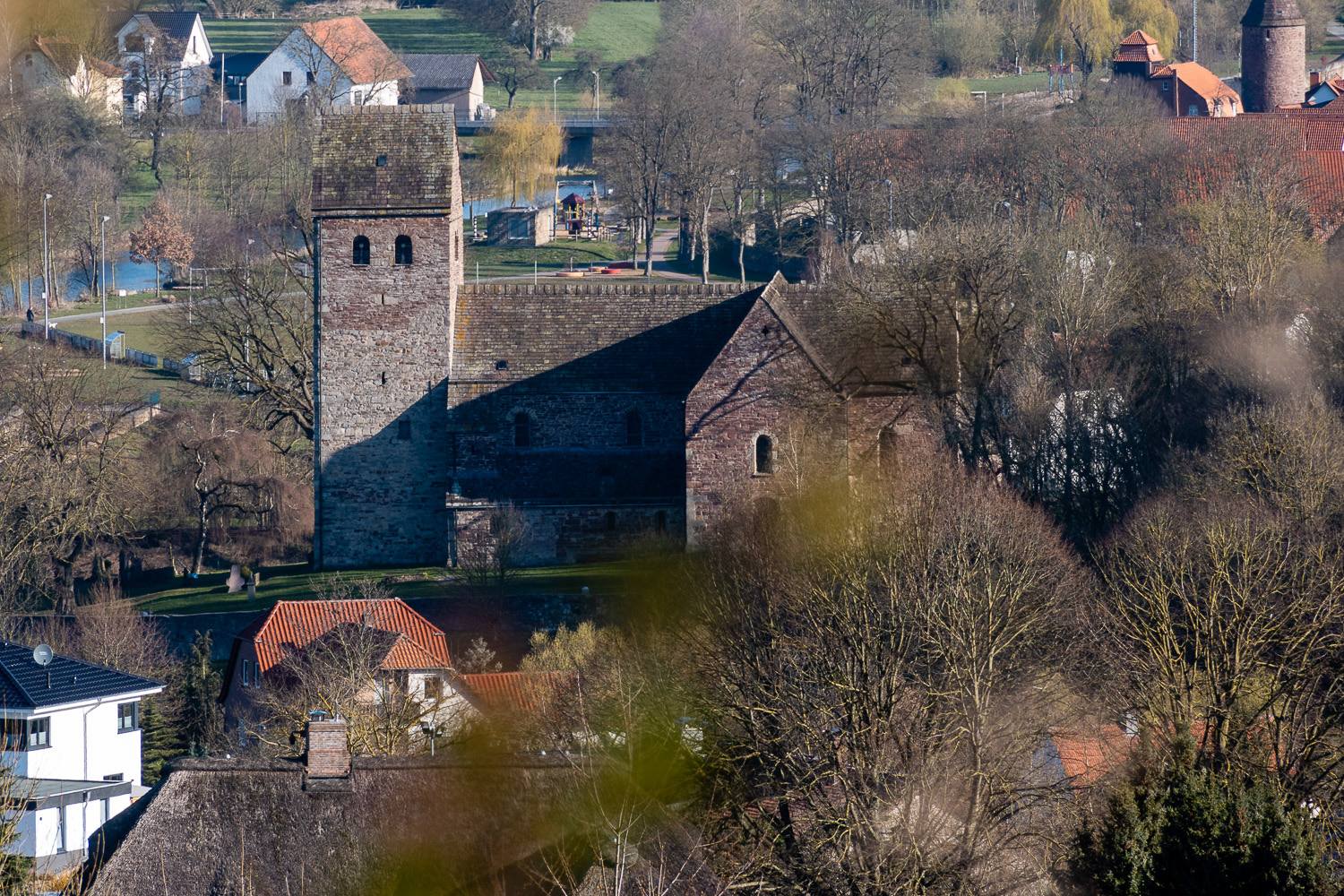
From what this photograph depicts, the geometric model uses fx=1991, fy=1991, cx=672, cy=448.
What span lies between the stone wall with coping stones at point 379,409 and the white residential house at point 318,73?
198 feet

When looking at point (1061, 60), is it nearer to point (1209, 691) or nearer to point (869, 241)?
point (869, 241)

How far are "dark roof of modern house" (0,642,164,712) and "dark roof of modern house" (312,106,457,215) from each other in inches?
486

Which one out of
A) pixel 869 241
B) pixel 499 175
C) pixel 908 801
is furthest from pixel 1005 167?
pixel 908 801

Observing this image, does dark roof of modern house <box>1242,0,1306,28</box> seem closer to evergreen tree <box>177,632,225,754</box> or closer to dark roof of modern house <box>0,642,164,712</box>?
evergreen tree <box>177,632,225,754</box>

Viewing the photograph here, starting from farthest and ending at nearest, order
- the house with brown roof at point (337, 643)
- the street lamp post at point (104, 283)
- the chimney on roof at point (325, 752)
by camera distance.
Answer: the street lamp post at point (104, 283) → the house with brown roof at point (337, 643) → the chimney on roof at point (325, 752)

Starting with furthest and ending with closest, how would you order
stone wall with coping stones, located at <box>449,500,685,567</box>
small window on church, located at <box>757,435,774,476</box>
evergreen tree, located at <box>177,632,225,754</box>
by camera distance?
stone wall with coping stones, located at <box>449,500,685,567</box> < small window on church, located at <box>757,435,774,476</box> < evergreen tree, located at <box>177,632,225,754</box>

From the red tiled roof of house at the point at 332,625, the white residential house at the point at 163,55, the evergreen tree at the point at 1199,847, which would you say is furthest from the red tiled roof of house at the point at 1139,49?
the evergreen tree at the point at 1199,847

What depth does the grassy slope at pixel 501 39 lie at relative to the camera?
121 metres

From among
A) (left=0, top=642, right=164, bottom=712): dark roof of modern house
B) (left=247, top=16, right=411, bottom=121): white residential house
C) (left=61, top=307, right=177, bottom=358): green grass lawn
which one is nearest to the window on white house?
Result: (left=0, top=642, right=164, bottom=712): dark roof of modern house

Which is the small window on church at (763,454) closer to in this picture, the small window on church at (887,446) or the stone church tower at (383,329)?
the small window on church at (887,446)

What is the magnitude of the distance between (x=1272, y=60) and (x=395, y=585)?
7353cm

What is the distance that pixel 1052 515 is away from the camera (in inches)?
1640

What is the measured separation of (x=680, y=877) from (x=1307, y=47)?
116539mm

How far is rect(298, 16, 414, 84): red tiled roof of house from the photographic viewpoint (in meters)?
111
